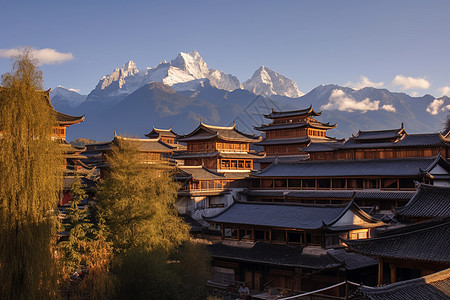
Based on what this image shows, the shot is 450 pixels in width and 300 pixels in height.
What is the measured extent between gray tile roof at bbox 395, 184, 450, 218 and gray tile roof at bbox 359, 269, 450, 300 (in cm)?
737

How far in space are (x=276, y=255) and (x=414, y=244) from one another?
37.6 feet

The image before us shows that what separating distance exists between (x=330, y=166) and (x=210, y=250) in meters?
19.0

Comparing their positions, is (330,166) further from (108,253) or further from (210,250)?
(108,253)

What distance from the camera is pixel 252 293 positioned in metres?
28.0

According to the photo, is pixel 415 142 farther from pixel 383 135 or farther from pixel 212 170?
pixel 212 170

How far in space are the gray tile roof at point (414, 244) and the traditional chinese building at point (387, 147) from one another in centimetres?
2569

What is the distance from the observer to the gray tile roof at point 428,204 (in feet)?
70.3

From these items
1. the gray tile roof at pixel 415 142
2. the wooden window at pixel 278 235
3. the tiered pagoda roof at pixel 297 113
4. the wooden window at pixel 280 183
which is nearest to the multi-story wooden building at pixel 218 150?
the wooden window at pixel 280 183

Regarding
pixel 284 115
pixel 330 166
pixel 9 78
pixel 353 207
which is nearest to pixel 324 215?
pixel 353 207

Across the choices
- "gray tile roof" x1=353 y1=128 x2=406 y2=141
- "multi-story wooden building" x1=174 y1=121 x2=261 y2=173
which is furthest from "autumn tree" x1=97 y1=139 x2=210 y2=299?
"gray tile roof" x1=353 y1=128 x2=406 y2=141


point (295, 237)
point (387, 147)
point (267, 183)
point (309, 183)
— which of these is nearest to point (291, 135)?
point (267, 183)

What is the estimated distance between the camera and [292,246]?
92.1ft

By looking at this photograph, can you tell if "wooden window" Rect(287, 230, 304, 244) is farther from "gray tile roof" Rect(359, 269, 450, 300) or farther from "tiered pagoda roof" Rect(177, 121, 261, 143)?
"tiered pagoda roof" Rect(177, 121, 261, 143)

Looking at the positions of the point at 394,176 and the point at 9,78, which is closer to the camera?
the point at 9,78
